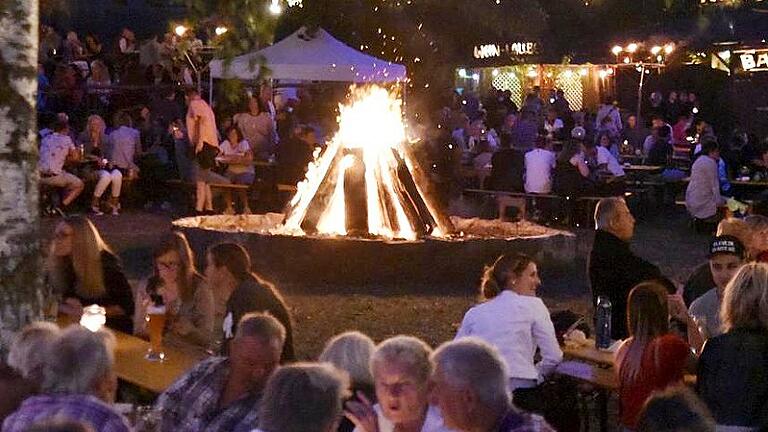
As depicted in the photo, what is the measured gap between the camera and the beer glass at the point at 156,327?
7.79 meters

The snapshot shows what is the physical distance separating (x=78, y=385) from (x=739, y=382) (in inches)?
111

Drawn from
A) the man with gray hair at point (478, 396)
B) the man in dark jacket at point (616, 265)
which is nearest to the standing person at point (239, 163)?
the man in dark jacket at point (616, 265)

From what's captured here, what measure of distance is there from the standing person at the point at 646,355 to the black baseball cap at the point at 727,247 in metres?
1.34

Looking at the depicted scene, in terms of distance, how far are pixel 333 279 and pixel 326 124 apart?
1087 cm

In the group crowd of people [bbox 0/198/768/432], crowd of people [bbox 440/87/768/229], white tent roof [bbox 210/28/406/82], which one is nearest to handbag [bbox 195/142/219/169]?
white tent roof [bbox 210/28/406/82]

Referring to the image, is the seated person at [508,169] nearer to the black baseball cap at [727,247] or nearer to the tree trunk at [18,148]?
the black baseball cap at [727,247]

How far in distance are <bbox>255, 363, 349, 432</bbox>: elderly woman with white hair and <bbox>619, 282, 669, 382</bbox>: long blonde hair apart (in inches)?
87.9

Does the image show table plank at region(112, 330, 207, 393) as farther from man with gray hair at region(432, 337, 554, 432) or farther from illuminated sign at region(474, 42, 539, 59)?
illuminated sign at region(474, 42, 539, 59)

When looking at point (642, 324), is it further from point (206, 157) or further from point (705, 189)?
point (206, 157)

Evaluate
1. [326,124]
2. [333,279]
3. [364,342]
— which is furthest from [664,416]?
[326,124]

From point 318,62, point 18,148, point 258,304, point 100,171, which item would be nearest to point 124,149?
point 100,171

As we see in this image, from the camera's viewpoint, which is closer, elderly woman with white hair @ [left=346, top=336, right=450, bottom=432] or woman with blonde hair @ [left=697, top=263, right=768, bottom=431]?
elderly woman with white hair @ [left=346, top=336, right=450, bottom=432]

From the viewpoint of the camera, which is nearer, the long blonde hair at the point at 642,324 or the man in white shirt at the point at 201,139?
the long blonde hair at the point at 642,324

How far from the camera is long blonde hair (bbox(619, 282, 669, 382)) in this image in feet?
21.5
